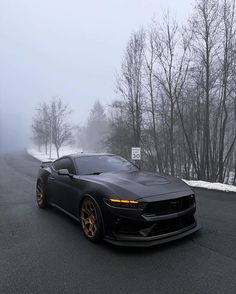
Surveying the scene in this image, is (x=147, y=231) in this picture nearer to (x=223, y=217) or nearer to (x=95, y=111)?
(x=223, y=217)

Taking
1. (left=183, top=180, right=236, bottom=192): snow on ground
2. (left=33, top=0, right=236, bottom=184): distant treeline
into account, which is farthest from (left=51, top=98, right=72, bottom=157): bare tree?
(left=183, top=180, right=236, bottom=192): snow on ground

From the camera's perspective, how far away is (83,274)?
12.0 feet

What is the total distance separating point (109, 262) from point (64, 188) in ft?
7.41

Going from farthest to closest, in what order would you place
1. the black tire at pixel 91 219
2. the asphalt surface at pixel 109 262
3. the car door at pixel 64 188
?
the car door at pixel 64 188 < the black tire at pixel 91 219 < the asphalt surface at pixel 109 262

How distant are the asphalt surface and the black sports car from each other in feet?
0.75

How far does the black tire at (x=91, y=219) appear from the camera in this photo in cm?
456

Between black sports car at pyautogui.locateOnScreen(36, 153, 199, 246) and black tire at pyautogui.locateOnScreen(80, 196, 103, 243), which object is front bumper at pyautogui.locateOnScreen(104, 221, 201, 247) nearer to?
black sports car at pyautogui.locateOnScreen(36, 153, 199, 246)

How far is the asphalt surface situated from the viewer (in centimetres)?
333

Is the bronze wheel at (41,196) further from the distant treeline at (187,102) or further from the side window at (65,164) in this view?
the distant treeline at (187,102)

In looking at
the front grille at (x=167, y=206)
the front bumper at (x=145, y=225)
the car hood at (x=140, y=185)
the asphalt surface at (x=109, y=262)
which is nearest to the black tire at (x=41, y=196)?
the asphalt surface at (x=109, y=262)

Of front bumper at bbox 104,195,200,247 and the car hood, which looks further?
the car hood

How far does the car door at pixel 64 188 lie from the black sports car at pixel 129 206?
0.02 m

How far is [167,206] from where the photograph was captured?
14.3 ft

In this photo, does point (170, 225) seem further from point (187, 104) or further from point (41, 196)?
point (187, 104)
